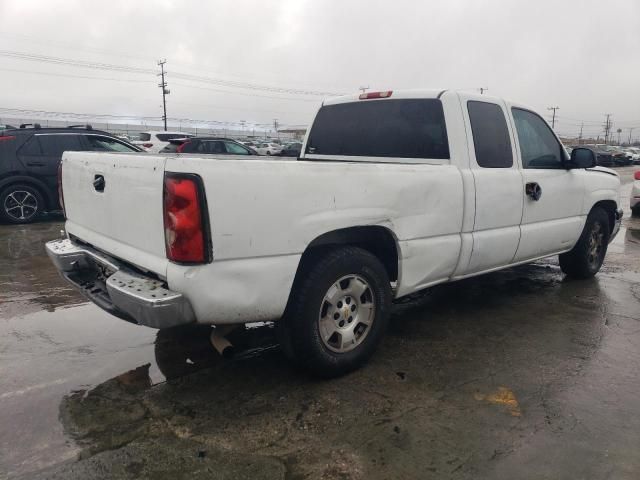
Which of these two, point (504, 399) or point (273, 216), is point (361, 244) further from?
point (504, 399)

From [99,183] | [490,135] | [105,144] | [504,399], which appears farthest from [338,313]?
[105,144]

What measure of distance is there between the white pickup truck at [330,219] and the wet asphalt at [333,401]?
1.46ft

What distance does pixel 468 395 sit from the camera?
3133 millimetres

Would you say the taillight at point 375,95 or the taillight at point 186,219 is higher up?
the taillight at point 375,95

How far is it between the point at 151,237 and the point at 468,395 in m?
2.13

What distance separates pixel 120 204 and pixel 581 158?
4.26 meters

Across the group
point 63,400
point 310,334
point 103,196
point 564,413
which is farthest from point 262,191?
point 564,413

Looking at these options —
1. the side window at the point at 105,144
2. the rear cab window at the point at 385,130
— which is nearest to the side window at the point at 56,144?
the side window at the point at 105,144

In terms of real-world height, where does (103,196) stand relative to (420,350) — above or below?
above

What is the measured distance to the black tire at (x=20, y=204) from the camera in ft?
28.9

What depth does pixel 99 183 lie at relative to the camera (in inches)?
125

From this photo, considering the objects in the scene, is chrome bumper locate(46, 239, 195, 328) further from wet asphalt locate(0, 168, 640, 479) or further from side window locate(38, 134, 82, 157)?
side window locate(38, 134, 82, 157)

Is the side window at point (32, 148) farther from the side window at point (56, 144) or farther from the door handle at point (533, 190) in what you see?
the door handle at point (533, 190)

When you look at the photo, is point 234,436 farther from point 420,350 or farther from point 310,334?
point 420,350
